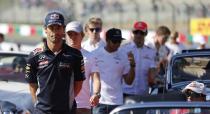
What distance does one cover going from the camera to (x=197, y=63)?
1075cm

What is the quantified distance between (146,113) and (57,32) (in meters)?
1.16

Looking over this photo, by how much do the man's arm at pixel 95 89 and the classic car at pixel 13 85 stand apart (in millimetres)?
861

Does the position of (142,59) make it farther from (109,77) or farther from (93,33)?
(109,77)

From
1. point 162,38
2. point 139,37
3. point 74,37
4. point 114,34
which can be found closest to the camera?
point 74,37

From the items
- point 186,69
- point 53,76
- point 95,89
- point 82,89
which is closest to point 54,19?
point 53,76

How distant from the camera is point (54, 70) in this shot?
21.7 ft

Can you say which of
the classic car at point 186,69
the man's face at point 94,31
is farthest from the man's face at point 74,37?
the classic car at point 186,69

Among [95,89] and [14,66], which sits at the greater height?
[14,66]

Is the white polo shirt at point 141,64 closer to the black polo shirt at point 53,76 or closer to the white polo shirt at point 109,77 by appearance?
the white polo shirt at point 109,77

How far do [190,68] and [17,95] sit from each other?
254 centimetres

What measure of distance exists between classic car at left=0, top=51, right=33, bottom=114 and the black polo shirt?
2.11 m

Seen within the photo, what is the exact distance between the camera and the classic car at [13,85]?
899cm

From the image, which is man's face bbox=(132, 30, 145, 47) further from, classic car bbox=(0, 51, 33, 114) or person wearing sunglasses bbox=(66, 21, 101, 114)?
person wearing sunglasses bbox=(66, 21, 101, 114)

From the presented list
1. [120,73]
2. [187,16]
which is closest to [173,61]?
[120,73]
